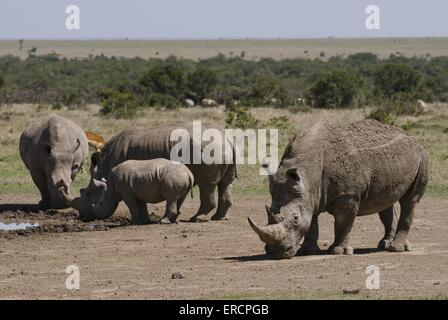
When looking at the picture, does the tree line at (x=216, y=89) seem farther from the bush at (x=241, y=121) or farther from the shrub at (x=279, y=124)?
the shrub at (x=279, y=124)

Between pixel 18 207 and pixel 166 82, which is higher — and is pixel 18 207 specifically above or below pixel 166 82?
above

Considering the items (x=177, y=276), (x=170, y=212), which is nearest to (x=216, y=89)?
(x=170, y=212)

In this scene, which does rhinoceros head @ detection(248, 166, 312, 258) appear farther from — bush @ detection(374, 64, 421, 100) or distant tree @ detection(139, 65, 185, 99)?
bush @ detection(374, 64, 421, 100)

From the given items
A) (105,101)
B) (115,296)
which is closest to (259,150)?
(105,101)

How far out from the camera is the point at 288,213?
14.7 metres

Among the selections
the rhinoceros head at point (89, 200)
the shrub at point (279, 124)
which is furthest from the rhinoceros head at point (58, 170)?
the shrub at point (279, 124)

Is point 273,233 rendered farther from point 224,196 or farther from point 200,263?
point 224,196

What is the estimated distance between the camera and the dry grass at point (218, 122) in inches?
992

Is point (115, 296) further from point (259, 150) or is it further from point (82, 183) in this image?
point (259, 150)

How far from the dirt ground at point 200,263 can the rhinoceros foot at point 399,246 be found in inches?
6.9

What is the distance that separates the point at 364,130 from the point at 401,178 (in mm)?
841

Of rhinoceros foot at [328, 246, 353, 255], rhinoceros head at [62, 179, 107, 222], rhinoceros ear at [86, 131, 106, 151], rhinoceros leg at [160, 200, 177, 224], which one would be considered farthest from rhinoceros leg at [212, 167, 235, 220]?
rhinoceros ear at [86, 131, 106, 151]

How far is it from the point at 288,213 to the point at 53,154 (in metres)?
7.57

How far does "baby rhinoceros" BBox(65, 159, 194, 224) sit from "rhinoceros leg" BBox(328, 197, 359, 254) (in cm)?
407
